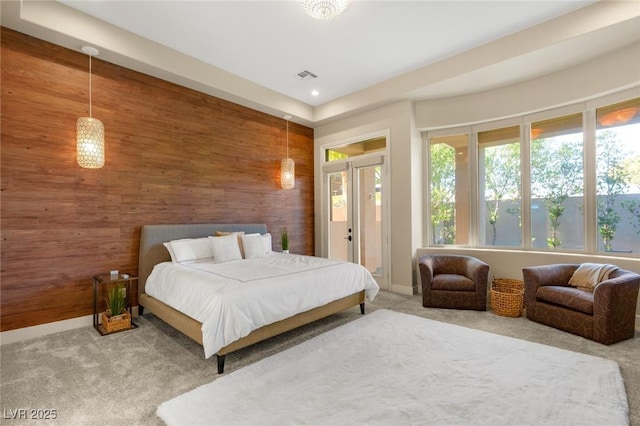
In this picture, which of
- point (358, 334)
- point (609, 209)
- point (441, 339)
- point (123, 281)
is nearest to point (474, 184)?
point (609, 209)

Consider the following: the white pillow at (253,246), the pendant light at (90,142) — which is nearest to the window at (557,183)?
the white pillow at (253,246)

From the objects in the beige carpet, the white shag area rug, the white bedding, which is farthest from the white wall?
the white shag area rug

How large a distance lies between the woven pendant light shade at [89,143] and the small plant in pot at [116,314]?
150 centimetres

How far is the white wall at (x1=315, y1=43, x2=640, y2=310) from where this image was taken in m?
4.10

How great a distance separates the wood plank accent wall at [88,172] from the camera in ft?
10.5

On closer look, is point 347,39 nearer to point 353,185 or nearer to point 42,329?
point 353,185

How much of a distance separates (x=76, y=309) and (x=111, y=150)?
196cm

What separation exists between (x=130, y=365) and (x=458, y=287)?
398 centimetres

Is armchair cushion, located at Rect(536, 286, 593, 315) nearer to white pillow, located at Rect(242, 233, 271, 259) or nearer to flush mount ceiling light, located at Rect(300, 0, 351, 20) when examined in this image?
white pillow, located at Rect(242, 233, 271, 259)

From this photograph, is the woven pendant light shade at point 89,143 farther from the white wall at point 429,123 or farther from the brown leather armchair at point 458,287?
Answer: the brown leather armchair at point 458,287

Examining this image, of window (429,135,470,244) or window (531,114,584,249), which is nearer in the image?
window (531,114,584,249)

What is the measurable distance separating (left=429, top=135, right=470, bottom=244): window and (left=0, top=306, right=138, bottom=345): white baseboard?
5284 millimetres

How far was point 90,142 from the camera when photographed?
11.3 feet

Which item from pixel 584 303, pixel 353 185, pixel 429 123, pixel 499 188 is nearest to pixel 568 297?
pixel 584 303
